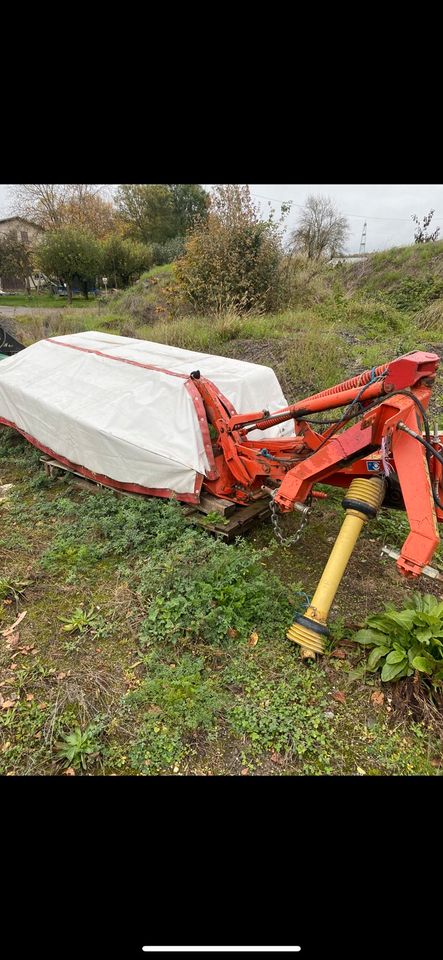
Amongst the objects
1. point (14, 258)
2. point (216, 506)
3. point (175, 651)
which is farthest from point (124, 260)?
point (175, 651)

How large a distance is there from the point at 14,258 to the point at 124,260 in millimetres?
4953

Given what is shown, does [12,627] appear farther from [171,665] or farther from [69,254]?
[69,254]

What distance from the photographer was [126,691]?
10.1 feet

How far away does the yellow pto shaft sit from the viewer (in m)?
3.13

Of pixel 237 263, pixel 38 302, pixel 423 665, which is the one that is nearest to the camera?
pixel 423 665

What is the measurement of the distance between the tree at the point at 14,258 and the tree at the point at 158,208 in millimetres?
9644

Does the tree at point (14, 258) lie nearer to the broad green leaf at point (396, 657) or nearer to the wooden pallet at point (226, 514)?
the wooden pallet at point (226, 514)

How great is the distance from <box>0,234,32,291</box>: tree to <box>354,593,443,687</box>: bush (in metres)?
22.9

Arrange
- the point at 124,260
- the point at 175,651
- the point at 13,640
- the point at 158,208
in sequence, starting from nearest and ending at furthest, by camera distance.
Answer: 1. the point at 175,651
2. the point at 13,640
3. the point at 124,260
4. the point at 158,208

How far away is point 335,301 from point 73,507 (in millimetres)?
9414

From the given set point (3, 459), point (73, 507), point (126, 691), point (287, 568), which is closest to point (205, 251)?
point (3, 459)

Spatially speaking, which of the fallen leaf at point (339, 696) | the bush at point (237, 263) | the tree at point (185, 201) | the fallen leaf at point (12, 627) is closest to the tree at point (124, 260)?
the tree at point (185, 201)

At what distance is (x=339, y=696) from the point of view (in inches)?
119

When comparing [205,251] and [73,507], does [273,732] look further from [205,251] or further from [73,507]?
[205,251]
